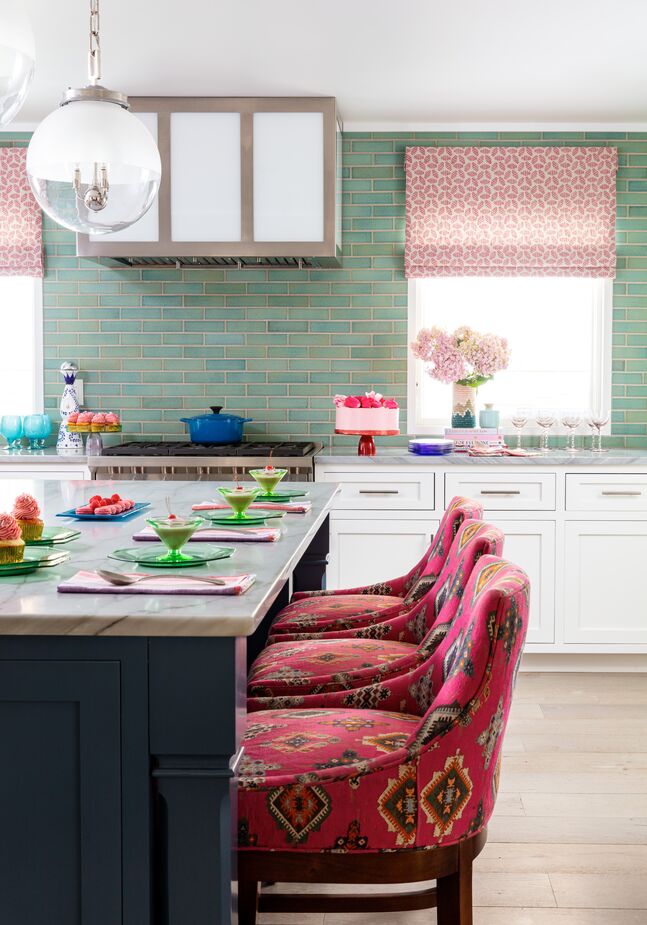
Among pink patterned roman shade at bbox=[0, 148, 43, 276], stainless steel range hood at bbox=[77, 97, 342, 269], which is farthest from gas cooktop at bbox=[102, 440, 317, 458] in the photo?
pink patterned roman shade at bbox=[0, 148, 43, 276]

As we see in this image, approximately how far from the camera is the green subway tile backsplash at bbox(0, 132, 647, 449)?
5.02m

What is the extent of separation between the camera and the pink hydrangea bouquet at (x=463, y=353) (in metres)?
4.71

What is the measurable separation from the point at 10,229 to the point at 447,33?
253 centimetres

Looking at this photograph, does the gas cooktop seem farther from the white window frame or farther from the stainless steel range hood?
the stainless steel range hood

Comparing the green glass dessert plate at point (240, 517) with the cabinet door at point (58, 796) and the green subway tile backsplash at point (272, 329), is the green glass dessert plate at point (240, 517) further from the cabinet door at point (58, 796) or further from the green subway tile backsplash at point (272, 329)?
the green subway tile backsplash at point (272, 329)

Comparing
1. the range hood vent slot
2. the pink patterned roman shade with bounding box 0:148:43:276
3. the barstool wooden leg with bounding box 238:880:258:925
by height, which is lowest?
the barstool wooden leg with bounding box 238:880:258:925

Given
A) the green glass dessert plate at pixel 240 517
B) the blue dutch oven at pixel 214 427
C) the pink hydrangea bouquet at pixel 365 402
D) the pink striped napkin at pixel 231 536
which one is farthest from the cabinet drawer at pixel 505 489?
the pink striped napkin at pixel 231 536

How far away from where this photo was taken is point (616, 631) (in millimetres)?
4480

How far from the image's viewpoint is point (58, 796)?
141 cm

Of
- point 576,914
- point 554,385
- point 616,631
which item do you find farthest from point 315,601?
point 554,385

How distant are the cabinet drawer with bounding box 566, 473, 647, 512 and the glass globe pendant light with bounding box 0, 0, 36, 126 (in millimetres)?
3255

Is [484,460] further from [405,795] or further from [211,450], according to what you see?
[405,795]

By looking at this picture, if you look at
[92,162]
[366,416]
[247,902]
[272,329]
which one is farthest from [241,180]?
[247,902]

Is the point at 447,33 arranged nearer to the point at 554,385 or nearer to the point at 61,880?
the point at 554,385
